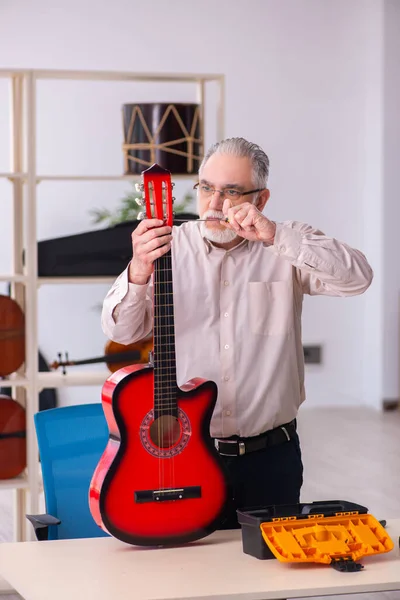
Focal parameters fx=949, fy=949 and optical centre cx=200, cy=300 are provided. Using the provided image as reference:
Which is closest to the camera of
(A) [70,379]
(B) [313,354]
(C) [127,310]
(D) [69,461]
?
(C) [127,310]

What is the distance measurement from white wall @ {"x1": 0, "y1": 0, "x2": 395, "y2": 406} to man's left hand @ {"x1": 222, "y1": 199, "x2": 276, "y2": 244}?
16.3ft

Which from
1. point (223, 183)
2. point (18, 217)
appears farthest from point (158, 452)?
point (18, 217)

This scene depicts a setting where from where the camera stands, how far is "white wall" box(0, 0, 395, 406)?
6883mm

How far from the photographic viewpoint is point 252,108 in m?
7.18

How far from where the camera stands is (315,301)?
7.41m

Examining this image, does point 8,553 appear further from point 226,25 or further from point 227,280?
point 226,25

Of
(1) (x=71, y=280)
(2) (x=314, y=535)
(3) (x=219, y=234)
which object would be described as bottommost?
(2) (x=314, y=535)

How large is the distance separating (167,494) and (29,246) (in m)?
2.11

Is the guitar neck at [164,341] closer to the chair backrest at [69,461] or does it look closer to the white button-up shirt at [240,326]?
the white button-up shirt at [240,326]

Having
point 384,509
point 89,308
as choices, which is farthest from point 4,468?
point 89,308

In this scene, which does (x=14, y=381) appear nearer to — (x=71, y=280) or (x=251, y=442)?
(x=71, y=280)

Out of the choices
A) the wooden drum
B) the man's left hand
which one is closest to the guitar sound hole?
the man's left hand

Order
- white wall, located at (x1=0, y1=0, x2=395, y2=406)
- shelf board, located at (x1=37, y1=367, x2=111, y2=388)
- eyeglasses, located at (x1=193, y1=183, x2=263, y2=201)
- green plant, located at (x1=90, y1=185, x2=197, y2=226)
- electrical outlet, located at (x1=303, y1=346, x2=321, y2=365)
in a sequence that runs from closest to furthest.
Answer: eyeglasses, located at (x1=193, y1=183, x2=263, y2=201), shelf board, located at (x1=37, y1=367, x2=111, y2=388), green plant, located at (x1=90, y1=185, x2=197, y2=226), white wall, located at (x1=0, y1=0, x2=395, y2=406), electrical outlet, located at (x1=303, y1=346, x2=321, y2=365)

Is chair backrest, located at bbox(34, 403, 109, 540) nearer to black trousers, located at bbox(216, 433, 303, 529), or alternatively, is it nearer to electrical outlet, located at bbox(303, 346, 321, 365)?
black trousers, located at bbox(216, 433, 303, 529)
